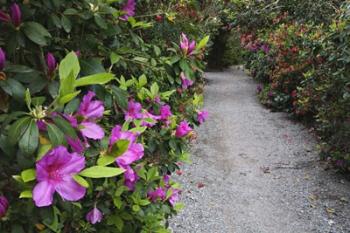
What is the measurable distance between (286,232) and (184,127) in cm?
224

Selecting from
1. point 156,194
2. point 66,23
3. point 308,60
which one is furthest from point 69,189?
point 308,60

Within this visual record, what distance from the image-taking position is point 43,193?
2.93ft

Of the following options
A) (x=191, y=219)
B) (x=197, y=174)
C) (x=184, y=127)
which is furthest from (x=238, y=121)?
(x=184, y=127)

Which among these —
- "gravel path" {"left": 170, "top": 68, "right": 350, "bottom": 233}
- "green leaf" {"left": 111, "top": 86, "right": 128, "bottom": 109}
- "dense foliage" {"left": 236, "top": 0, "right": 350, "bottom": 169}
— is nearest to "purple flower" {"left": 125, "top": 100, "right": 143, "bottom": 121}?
"green leaf" {"left": 111, "top": 86, "right": 128, "bottom": 109}

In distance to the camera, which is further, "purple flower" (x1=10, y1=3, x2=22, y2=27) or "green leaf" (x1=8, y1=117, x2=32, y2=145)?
"purple flower" (x1=10, y1=3, x2=22, y2=27)

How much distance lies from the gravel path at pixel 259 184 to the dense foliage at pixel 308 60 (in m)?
0.39

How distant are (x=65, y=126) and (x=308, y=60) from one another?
21.0 ft

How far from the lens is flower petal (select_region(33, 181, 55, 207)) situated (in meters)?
0.88

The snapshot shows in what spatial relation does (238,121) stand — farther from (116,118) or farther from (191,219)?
(116,118)

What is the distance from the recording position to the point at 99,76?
0.94 m

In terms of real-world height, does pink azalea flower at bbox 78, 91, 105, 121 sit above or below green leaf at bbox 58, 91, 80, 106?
below

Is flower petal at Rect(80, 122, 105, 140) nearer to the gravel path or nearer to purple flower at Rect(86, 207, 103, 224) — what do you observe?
purple flower at Rect(86, 207, 103, 224)

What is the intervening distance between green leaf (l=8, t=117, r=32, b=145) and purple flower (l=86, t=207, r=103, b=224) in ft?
2.02

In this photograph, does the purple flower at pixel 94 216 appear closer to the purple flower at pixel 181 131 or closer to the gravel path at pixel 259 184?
the purple flower at pixel 181 131
